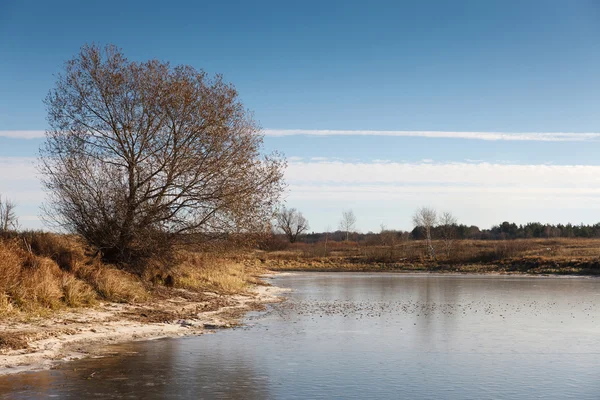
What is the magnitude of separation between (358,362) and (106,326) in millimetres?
7804

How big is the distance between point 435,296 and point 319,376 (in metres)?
22.3

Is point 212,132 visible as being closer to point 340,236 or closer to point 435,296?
point 435,296

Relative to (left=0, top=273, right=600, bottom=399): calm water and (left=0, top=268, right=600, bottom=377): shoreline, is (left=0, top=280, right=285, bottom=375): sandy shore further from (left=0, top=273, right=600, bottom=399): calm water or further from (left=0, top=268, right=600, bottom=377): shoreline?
(left=0, top=273, right=600, bottom=399): calm water

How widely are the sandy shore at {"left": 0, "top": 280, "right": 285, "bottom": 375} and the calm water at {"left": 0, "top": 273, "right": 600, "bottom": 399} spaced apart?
2.78 ft

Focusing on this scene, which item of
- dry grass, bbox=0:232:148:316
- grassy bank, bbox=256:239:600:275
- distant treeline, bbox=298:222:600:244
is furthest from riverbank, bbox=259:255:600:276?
dry grass, bbox=0:232:148:316

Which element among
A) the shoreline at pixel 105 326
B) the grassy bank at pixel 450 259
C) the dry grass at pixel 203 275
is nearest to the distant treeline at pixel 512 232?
the grassy bank at pixel 450 259

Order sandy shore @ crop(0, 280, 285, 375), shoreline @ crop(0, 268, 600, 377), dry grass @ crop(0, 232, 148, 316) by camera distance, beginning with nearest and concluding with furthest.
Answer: shoreline @ crop(0, 268, 600, 377)
sandy shore @ crop(0, 280, 285, 375)
dry grass @ crop(0, 232, 148, 316)

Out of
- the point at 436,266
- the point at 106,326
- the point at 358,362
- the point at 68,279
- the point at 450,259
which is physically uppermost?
the point at 450,259

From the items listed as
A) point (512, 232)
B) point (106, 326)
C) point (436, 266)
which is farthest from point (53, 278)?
point (512, 232)

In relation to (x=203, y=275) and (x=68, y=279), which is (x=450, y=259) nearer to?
(x=203, y=275)

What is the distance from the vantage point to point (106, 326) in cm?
1848

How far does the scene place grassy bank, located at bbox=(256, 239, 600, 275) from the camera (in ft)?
207

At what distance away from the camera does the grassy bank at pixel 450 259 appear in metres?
63.2

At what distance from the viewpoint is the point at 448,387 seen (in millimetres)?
12438
